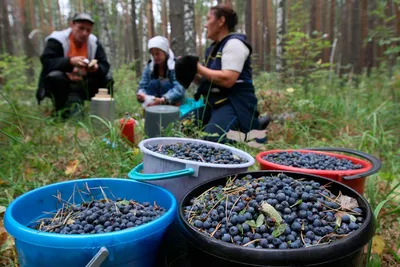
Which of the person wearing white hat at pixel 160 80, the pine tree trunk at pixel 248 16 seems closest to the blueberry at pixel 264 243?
the person wearing white hat at pixel 160 80

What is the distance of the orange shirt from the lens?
12.7 feet

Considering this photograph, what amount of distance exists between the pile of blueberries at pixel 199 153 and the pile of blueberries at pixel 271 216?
260 millimetres

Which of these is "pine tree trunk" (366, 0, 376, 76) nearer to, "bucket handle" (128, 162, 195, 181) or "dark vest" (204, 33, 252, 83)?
"dark vest" (204, 33, 252, 83)

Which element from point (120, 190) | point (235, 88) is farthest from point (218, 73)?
point (120, 190)

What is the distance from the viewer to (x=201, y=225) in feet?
3.11

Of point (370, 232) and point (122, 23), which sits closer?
point (370, 232)

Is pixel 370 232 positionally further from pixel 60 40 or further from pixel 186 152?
pixel 60 40

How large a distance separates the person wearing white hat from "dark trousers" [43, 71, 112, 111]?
1.69 ft

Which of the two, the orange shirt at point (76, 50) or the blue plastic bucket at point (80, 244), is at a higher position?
the orange shirt at point (76, 50)

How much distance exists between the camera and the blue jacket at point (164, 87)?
352 centimetres

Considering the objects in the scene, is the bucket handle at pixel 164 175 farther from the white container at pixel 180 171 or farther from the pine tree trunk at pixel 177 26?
the pine tree trunk at pixel 177 26

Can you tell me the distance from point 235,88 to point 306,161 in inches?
54.0

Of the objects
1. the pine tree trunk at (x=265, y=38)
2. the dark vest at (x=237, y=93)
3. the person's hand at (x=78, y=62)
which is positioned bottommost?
the dark vest at (x=237, y=93)

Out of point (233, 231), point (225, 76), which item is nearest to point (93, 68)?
point (225, 76)
